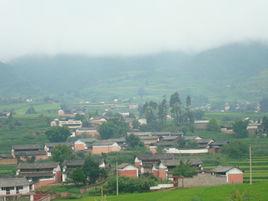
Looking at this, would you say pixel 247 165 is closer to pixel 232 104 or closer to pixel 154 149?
pixel 154 149

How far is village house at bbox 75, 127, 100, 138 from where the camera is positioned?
102994 mm

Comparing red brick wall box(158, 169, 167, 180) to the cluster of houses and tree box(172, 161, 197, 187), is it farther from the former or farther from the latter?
tree box(172, 161, 197, 187)

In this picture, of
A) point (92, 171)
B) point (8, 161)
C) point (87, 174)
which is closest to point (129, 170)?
point (92, 171)

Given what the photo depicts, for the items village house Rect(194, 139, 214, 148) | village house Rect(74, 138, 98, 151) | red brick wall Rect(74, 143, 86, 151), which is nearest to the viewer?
village house Rect(194, 139, 214, 148)

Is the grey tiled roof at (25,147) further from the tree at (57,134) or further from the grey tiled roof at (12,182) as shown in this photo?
the grey tiled roof at (12,182)

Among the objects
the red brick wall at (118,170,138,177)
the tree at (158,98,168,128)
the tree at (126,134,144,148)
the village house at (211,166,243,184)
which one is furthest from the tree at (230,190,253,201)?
the tree at (158,98,168,128)

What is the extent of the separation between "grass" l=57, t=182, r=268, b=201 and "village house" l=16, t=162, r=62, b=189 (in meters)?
13.3

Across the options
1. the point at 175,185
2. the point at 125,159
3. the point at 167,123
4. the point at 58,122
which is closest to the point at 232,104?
the point at 167,123

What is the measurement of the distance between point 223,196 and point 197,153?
3649 centimetres

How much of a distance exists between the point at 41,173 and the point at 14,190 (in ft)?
28.3

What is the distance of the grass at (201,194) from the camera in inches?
1731

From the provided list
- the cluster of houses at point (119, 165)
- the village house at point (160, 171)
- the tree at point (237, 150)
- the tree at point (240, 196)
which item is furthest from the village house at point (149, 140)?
the tree at point (240, 196)

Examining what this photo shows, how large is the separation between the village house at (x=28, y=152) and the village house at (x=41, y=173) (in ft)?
41.6

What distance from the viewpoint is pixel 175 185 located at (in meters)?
54.6
